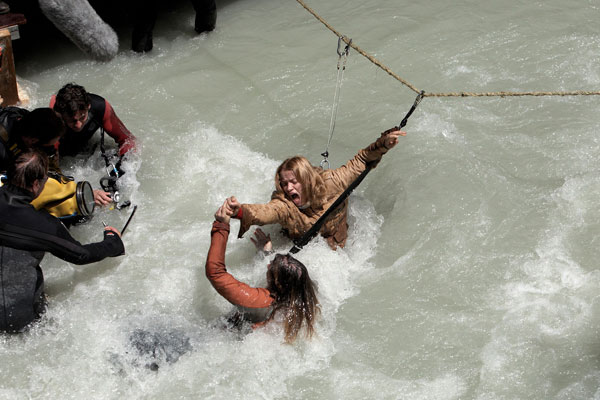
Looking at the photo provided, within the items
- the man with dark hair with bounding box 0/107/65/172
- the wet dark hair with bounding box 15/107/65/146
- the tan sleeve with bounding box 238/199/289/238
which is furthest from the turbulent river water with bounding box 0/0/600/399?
the wet dark hair with bounding box 15/107/65/146

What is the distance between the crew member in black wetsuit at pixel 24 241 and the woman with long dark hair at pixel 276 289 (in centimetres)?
92

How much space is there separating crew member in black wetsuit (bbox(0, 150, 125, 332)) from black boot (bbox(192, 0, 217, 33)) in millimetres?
3980

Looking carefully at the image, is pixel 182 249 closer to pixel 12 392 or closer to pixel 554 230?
pixel 12 392

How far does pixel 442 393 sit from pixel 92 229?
2950 millimetres

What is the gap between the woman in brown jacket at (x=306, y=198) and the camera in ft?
13.1

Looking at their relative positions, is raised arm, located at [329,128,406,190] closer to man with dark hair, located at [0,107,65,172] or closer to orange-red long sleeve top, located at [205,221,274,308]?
orange-red long sleeve top, located at [205,221,274,308]

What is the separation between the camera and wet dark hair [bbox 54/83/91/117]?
177 inches

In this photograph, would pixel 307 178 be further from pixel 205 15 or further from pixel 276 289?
pixel 205 15

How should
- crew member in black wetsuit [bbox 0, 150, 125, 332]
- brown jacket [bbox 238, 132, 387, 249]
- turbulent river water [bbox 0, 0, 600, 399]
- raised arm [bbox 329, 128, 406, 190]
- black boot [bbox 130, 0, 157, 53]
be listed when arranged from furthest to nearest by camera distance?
black boot [bbox 130, 0, 157, 53]
raised arm [bbox 329, 128, 406, 190]
brown jacket [bbox 238, 132, 387, 249]
turbulent river water [bbox 0, 0, 600, 399]
crew member in black wetsuit [bbox 0, 150, 125, 332]

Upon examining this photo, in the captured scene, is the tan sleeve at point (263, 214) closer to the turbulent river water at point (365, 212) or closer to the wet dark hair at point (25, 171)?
the turbulent river water at point (365, 212)

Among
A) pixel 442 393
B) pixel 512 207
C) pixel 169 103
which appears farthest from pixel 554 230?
pixel 169 103

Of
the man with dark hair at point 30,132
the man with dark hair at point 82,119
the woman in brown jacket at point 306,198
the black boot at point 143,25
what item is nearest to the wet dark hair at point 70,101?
the man with dark hair at point 82,119

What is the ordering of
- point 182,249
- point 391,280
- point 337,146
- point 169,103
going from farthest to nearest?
1. point 169,103
2. point 337,146
3. point 182,249
4. point 391,280

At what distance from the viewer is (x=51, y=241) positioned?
379 cm
